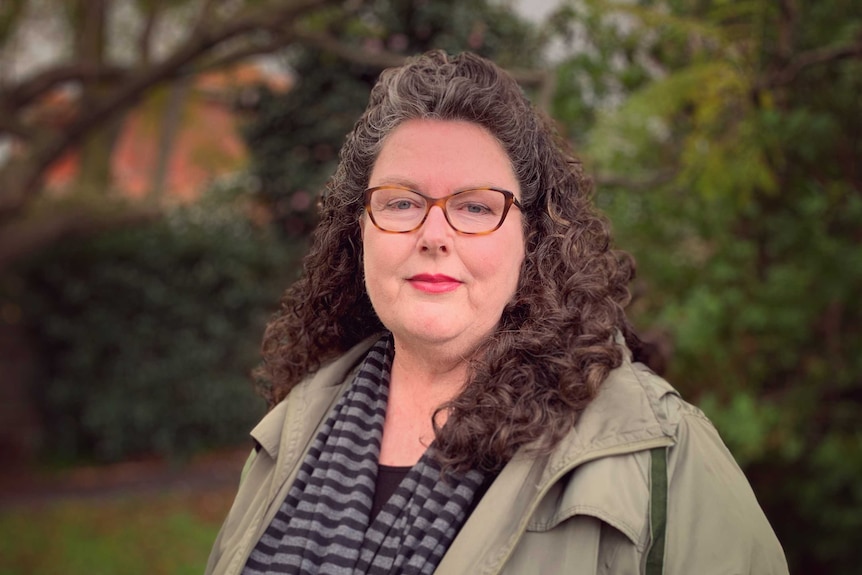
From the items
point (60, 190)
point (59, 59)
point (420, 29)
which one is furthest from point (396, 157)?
point (59, 59)

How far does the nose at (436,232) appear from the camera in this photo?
5.61 feet

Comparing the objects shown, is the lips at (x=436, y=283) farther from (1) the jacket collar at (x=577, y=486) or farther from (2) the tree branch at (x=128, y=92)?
(2) the tree branch at (x=128, y=92)

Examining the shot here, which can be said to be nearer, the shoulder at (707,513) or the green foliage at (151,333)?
the shoulder at (707,513)

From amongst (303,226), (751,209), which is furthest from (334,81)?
(751,209)

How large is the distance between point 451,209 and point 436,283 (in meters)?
0.16

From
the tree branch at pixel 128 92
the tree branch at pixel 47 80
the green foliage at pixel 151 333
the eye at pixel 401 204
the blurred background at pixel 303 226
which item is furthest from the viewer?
the green foliage at pixel 151 333

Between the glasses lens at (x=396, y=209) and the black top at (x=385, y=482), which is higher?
the glasses lens at (x=396, y=209)

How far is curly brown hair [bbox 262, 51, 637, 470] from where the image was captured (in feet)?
5.49

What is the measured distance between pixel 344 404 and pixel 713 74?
2.04 meters

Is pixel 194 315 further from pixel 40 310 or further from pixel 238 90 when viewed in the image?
pixel 238 90

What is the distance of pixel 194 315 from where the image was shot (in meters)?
7.85

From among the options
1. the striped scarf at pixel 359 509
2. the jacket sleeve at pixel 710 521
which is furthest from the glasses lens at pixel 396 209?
the jacket sleeve at pixel 710 521

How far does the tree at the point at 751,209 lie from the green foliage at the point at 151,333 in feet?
16.4

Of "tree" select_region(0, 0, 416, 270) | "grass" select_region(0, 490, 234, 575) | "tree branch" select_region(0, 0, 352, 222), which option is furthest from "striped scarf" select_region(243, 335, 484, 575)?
"grass" select_region(0, 490, 234, 575)
